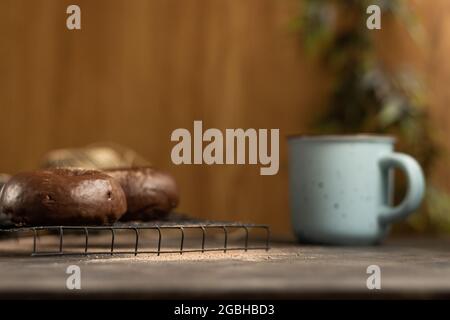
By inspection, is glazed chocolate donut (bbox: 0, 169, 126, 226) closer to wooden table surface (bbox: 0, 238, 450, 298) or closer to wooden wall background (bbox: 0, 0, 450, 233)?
wooden table surface (bbox: 0, 238, 450, 298)

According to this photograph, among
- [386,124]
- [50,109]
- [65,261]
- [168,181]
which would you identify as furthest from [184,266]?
[50,109]

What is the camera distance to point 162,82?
1921 millimetres

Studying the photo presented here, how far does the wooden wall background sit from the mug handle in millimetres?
739

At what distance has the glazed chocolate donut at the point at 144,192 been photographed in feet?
3.70

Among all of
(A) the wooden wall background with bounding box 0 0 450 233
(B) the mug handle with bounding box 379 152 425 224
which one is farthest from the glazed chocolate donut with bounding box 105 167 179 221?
(A) the wooden wall background with bounding box 0 0 450 233

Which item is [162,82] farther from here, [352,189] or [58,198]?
[58,198]

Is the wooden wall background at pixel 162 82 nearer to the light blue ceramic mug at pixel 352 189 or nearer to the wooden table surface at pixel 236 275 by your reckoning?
the light blue ceramic mug at pixel 352 189

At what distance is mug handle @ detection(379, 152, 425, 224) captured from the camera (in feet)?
3.70

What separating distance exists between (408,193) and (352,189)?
0.09m

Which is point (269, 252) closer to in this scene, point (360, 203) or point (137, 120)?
point (360, 203)

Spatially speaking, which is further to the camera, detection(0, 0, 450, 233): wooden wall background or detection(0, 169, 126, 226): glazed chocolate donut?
detection(0, 0, 450, 233): wooden wall background

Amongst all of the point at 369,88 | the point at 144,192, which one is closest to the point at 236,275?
the point at 144,192
